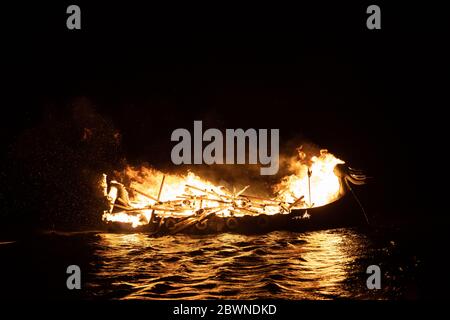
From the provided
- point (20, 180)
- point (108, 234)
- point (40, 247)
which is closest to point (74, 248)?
point (40, 247)

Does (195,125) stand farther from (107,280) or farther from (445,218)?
(107,280)

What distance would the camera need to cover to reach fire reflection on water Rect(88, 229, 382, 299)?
7777mm

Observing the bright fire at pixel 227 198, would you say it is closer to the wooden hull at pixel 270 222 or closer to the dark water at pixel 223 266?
the wooden hull at pixel 270 222

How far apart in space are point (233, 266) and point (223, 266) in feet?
0.87

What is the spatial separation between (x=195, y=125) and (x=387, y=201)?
13913 mm

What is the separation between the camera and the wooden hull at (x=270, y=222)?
1448 cm

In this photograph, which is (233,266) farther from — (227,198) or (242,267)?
(227,198)

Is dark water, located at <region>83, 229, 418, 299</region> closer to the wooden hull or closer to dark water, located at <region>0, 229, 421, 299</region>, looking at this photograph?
dark water, located at <region>0, 229, 421, 299</region>

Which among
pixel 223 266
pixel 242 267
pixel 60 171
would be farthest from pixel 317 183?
pixel 60 171

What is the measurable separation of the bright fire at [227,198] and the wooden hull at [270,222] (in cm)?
49

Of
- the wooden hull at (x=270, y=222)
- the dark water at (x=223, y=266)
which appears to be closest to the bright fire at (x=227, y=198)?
the wooden hull at (x=270, y=222)

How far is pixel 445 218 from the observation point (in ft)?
58.7

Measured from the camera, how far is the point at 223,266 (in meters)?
9.89
